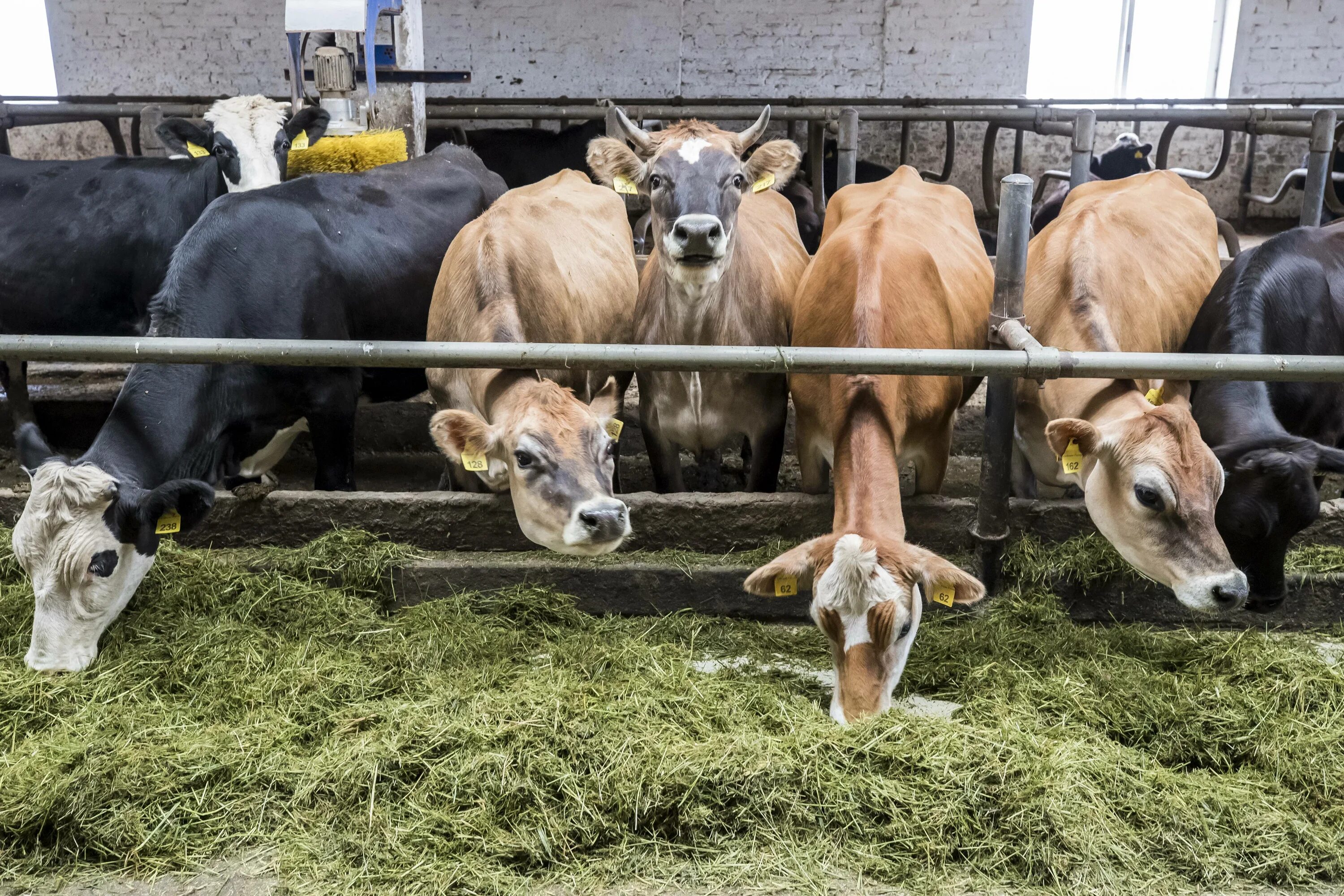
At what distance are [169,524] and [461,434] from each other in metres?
0.98

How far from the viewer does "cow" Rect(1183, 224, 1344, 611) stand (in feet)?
11.9

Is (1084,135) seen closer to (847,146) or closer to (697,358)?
(847,146)

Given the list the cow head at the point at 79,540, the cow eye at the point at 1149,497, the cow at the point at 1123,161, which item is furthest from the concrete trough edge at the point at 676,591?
the cow at the point at 1123,161

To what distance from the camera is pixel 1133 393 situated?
3.87m

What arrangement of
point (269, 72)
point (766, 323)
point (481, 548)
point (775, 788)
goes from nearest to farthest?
point (775, 788) → point (481, 548) → point (766, 323) → point (269, 72)

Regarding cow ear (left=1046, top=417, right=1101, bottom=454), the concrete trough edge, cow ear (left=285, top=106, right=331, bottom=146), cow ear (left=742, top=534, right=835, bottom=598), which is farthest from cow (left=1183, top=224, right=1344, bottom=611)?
cow ear (left=285, top=106, right=331, bottom=146)

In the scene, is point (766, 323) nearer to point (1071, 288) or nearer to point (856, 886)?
point (1071, 288)

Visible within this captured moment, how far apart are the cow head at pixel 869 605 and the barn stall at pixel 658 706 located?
11cm

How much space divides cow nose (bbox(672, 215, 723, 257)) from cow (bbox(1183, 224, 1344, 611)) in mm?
1820

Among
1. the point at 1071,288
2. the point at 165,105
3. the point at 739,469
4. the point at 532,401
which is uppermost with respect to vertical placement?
the point at 165,105

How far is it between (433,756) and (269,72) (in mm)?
11970

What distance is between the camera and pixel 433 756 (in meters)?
3.06

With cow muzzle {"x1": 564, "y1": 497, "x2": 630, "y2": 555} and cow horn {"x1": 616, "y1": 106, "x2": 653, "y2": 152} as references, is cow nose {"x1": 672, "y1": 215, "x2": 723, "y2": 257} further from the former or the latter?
cow muzzle {"x1": 564, "y1": 497, "x2": 630, "y2": 555}

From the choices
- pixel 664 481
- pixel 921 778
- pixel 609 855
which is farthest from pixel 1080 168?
pixel 609 855
